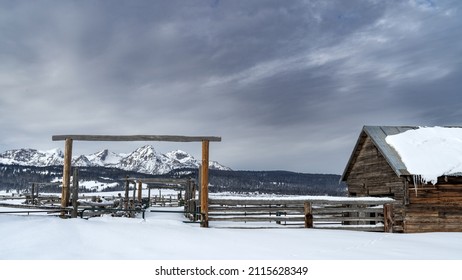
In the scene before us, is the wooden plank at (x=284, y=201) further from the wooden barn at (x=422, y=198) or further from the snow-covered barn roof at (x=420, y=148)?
the snow-covered barn roof at (x=420, y=148)

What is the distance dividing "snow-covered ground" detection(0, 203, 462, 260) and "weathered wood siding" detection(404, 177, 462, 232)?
5.34 meters

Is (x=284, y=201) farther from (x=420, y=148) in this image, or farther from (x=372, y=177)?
(x=372, y=177)

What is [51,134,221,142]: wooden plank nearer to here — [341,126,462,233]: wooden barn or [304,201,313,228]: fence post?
[304,201,313,228]: fence post

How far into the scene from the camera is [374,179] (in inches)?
843

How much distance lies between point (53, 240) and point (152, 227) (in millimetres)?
3594

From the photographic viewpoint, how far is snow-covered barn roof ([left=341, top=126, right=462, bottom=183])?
708 inches

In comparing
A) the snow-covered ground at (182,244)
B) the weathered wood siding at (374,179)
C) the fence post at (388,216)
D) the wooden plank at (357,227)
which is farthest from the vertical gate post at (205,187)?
the weathered wood siding at (374,179)

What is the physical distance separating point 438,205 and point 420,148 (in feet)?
9.20

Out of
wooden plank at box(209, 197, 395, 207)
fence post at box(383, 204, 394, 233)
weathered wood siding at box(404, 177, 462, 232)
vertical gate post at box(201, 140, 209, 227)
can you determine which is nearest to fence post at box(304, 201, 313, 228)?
wooden plank at box(209, 197, 395, 207)

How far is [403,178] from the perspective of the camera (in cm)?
1803

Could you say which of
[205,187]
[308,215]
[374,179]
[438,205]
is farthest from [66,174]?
[438,205]

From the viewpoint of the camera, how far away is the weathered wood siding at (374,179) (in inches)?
733

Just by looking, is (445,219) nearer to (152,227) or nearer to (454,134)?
(454,134)
